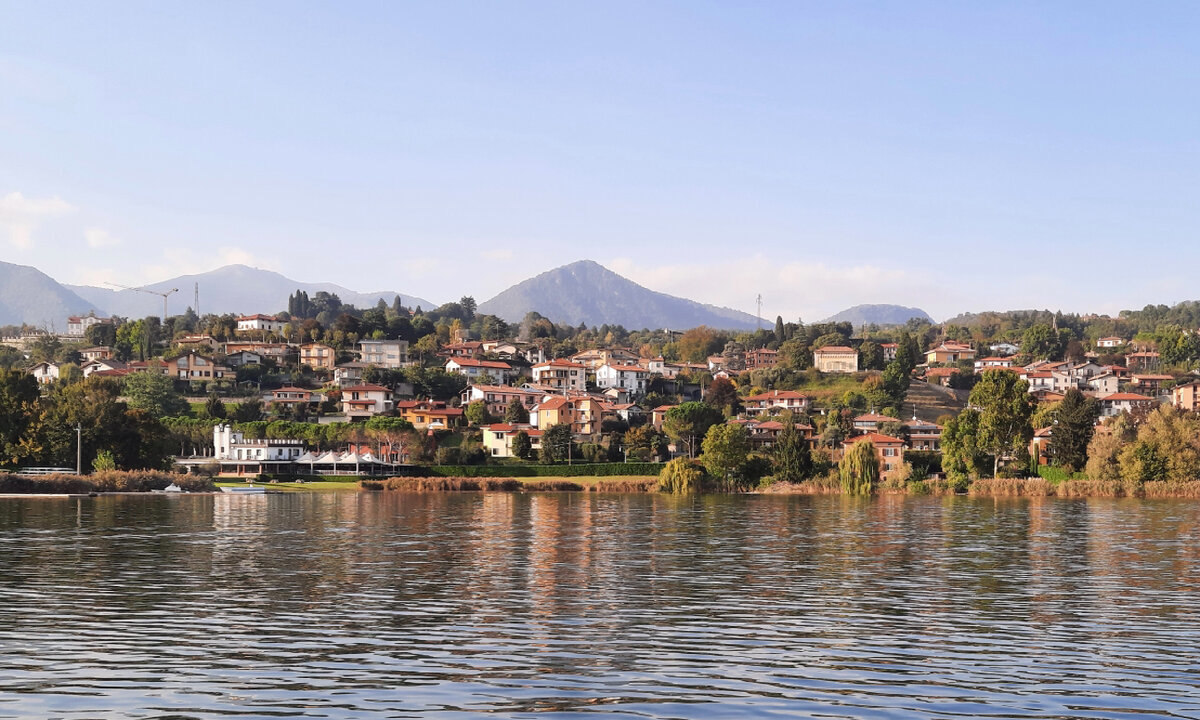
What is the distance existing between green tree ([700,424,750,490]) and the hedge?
48.0ft

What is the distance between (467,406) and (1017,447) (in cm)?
7629

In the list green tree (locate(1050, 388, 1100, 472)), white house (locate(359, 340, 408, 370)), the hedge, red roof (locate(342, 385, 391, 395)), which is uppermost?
white house (locate(359, 340, 408, 370))

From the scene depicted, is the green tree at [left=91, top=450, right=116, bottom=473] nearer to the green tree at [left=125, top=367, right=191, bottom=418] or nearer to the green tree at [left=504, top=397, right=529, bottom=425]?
the green tree at [left=125, top=367, right=191, bottom=418]

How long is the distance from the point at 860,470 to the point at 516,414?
6487 cm

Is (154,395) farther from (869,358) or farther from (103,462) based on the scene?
(869,358)

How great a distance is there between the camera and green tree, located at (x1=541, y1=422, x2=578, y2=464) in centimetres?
12100

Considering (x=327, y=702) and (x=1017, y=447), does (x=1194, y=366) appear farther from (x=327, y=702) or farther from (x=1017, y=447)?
(x=327, y=702)

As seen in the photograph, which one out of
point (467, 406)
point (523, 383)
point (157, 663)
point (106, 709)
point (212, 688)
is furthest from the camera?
point (523, 383)

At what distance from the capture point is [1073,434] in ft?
308

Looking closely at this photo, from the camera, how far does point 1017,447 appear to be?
3733 inches

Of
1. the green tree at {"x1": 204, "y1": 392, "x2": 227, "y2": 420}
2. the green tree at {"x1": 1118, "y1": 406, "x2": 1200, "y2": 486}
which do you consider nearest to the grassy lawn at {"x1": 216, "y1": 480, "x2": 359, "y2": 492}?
the green tree at {"x1": 204, "y1": 392, "x2": 227, "y2": 420}

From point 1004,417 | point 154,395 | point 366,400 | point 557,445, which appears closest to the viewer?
point 1004,417

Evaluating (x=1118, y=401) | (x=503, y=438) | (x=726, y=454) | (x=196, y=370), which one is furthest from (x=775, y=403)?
(x=196, y=370)

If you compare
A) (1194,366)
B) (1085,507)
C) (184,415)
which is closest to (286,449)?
(184,415)
